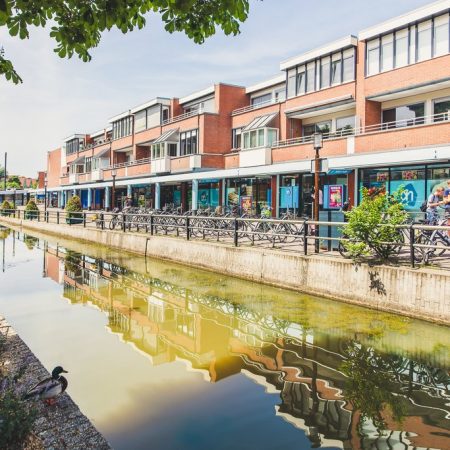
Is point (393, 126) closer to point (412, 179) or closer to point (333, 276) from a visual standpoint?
→ point (412, 179)

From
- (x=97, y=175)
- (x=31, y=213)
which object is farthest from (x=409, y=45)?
(x=97, y=175)

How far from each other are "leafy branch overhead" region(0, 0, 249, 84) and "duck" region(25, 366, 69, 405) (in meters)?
2.90

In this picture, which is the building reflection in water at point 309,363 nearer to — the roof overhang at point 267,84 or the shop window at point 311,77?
the shop window at point 311,77

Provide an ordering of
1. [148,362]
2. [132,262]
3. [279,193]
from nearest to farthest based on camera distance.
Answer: [148,362], [132,262], [279,193]

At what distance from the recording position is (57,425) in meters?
3.62

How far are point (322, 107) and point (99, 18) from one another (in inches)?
849

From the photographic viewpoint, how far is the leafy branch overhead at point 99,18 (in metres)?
3.54

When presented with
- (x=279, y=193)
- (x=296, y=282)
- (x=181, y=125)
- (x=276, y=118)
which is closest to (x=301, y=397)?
(x=296, y=282)

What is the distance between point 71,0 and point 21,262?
14.9 metres

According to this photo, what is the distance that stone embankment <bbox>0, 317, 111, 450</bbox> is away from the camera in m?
3.31

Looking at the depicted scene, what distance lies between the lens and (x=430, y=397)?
4.95 m

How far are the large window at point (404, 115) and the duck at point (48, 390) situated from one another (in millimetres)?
18477

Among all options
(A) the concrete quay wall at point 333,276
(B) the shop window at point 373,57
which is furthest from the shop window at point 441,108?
(A) the concrete quay wall at point 333,276

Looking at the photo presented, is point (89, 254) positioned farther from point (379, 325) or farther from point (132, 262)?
point (379, 325)
